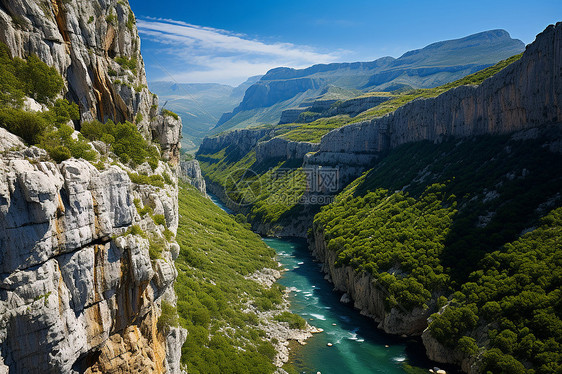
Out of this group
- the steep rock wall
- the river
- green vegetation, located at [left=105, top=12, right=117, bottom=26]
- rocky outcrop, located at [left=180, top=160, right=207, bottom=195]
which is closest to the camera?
green vegetation, located at [left=105, top=12, right=117, bottom=26]

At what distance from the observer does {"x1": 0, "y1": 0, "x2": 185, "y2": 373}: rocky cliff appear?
49.5ft

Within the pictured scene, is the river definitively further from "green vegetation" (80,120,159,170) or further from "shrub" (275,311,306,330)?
"green vegetation" (80,120,159,170)

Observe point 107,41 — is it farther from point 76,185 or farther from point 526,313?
point 526,313

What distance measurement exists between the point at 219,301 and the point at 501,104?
62.3 meters

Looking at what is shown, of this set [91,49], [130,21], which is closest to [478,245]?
[130,21]

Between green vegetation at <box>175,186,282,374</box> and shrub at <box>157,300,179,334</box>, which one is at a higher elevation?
shrub at <box>157,300,179,334</box>

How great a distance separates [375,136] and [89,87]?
3842 inches

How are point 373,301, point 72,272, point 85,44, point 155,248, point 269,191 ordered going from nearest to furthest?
point 72,272 < point 155,248 < point 85,44 < point 373,301 < point 269,191

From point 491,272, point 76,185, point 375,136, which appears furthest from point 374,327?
point 375,136

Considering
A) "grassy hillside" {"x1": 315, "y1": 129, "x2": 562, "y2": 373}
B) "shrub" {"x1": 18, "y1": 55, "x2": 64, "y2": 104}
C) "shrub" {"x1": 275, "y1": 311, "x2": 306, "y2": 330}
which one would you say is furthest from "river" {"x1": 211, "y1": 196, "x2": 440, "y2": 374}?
"shrub" {"x1": 18, "y1": 55, "x2": 64, "y2": 104}

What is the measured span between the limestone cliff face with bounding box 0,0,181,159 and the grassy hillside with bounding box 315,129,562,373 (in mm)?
41367
